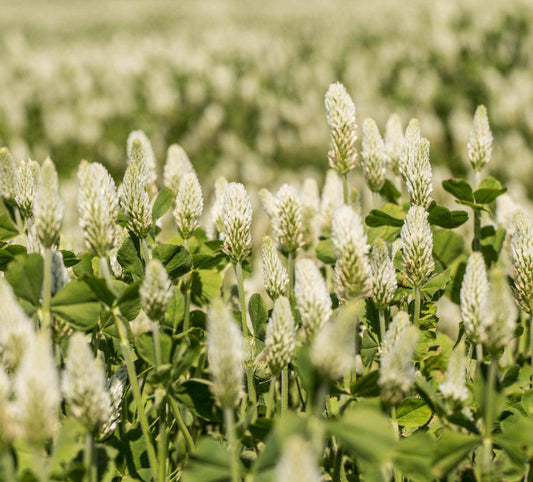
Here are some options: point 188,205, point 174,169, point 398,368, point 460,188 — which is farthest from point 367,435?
point 174,169

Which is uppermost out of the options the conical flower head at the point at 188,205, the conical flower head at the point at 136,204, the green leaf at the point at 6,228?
the green leaf at the point at 6,228

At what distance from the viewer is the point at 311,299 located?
116cm

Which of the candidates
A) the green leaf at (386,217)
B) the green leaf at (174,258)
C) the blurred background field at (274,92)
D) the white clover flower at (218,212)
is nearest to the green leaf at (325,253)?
the green leaf at (386,217)

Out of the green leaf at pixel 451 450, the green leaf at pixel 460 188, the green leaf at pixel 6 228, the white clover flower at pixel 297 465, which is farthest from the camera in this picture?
the green leaf at pixel 6 228

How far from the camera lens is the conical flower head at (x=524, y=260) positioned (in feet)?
4.66

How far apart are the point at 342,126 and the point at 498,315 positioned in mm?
815

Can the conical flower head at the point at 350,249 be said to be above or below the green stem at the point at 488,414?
above

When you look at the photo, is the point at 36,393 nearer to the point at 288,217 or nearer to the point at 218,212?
the point at 288,217

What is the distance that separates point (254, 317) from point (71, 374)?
0.65 meters

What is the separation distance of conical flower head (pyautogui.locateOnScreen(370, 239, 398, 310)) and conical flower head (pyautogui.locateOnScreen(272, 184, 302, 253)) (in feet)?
0.82

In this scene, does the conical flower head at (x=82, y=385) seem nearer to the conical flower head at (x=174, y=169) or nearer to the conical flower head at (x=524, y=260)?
the conical flower head at (x=524, y=260)

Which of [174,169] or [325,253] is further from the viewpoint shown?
[174,169]

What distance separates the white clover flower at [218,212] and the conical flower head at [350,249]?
577mm

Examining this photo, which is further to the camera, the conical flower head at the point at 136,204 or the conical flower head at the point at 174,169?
the conical flower head at the point at 174,169
